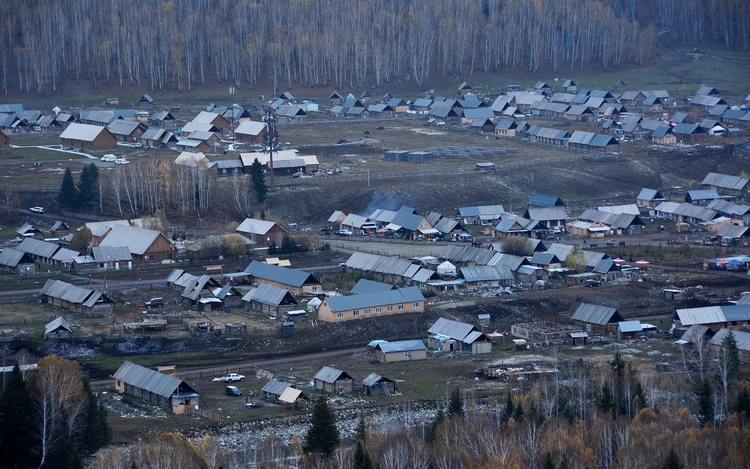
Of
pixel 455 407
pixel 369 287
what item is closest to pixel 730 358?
pixel 455 407

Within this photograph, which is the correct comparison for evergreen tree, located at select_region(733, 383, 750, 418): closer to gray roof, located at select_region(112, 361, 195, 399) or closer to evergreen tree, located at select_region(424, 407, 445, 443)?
evergreen tree, located at select_region(424, 407, 445, 443)

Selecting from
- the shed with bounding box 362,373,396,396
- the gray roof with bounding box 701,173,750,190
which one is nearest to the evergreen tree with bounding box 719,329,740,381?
the shed with bounding box 362,373,396,396

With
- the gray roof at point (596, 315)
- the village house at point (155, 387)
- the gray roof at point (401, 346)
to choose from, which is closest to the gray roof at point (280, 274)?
the gray roof at point (401, 346)

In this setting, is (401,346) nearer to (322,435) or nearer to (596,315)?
(596,315)

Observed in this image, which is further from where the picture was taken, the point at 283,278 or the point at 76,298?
the point at 283,278

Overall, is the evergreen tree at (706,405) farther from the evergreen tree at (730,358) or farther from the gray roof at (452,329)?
the gray roof at (452,329)

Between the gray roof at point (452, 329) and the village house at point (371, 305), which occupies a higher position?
the gray roof at point (452, 329)
